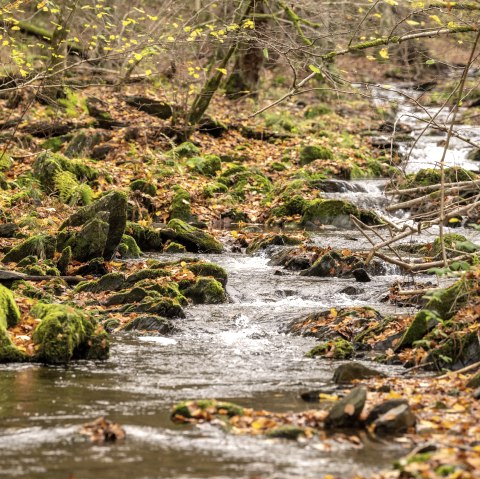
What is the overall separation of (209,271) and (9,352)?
171 inches

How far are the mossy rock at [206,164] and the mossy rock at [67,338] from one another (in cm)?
1115

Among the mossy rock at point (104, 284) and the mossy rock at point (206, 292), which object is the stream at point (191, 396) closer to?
the mossy rock at point (206, 292)

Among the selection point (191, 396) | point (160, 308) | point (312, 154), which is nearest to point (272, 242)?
point (160, 308)

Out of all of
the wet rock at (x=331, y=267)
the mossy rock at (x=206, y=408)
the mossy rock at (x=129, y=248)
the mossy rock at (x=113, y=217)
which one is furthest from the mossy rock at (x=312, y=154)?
the mossy rock at (x=206, y=408)

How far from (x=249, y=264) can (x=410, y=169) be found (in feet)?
32.1

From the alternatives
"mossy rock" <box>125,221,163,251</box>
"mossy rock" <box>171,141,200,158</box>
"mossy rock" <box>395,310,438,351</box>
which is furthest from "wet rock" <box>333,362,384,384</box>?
"mossy rock" <box>171,141,200,158</box>

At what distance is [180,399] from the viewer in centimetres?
691

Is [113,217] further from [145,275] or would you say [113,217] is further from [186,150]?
[186,150]

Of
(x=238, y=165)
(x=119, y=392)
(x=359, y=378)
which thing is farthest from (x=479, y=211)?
(x=119, y=392)

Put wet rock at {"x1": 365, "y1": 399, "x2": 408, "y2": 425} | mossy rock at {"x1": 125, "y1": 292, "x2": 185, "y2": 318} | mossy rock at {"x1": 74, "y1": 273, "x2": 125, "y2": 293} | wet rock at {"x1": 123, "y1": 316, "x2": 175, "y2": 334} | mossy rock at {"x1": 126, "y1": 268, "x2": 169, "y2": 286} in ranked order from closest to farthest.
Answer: wet rock at {"x1": 365, "y1": 399, "x2": 408, "y2": 425}, wet rock at {"x1": 123, "y1": 316, "x2": 175, "y2": 334}, mossy rock at {"x1": 125, "y1": 292, "x2": 185, "y2": 318}, mossy rock at {"x1": 74, "y1": 273, "x2": 125, "y2": 293}, mossy rock at {"x1": 126, "y1": 268, "x2": 169, "y2": 286}

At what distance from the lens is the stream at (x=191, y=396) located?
527cm

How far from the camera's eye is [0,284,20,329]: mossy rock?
8.91 metres

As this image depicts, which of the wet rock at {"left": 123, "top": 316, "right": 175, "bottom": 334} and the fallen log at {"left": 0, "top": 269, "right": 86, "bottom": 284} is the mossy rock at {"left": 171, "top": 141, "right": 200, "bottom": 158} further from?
the wet rock at {"left": 123, "top": 316, "right": 175, "bottom": 334}

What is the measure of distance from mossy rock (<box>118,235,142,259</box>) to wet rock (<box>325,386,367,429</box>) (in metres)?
7.88
